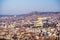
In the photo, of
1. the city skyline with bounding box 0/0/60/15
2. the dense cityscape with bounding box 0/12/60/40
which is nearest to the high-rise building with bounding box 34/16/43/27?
the dense cityscape with bounding box 0/12/60/40

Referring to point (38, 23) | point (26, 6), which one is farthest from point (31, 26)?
point (26, 6)

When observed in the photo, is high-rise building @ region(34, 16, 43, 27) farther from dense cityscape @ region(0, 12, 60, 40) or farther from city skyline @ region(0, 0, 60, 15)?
city skyline @ region(0, 0, 60, 15)

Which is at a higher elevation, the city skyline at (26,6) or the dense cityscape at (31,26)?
the city skyline at (26,6)

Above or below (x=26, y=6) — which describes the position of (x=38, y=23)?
below

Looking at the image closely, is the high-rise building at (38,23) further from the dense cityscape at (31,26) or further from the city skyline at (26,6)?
the city skyline at (26,6)

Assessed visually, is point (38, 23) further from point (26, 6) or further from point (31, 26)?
point (26, 6)

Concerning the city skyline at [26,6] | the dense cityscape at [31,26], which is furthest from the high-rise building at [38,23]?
the city skyline at [26,6]
